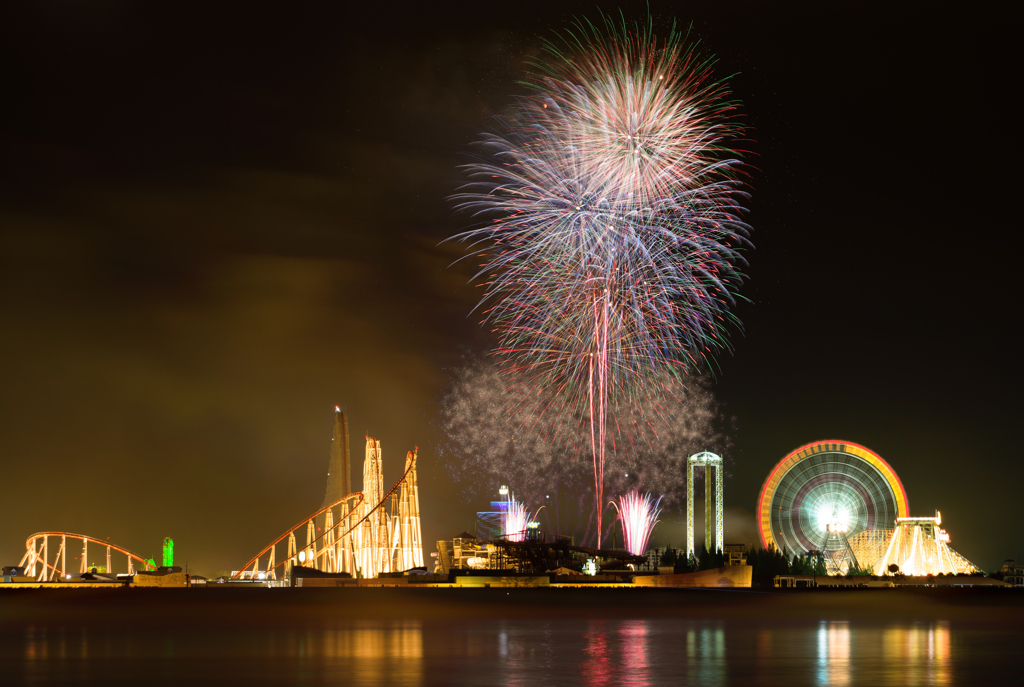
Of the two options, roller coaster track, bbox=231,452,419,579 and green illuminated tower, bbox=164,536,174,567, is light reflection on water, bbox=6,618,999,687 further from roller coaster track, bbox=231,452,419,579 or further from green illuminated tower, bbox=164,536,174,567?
green illuminated tower, bbox=164,536,174,567

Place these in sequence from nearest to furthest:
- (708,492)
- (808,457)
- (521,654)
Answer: (521,654), (808,457), (708,492)

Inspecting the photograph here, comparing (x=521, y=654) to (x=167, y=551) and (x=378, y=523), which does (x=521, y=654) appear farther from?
(x=167, y=551)

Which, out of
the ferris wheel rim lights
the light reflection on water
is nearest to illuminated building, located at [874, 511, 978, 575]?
the ferris wheel rim lights

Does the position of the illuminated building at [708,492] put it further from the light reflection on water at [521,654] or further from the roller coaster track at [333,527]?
the light reflection on water at [521,654]

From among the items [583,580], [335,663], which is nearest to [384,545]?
[583,580]

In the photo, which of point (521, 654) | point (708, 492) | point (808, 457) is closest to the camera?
point (521, 654)

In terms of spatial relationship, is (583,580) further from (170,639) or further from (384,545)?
(170,639)

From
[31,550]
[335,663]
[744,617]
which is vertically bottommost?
[31,550]

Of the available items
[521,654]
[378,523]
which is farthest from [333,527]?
[521,654]
